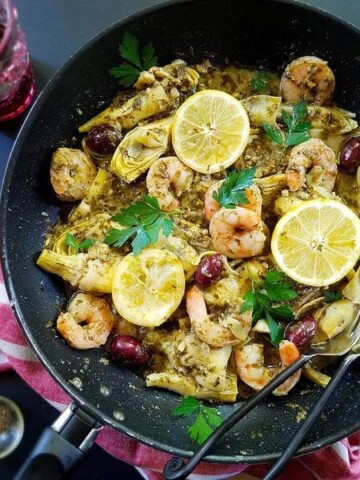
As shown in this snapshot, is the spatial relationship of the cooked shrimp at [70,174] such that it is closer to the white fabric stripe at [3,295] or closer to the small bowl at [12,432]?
the white fabric stripe at [3,295]

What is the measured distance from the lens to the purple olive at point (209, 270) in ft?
7.91

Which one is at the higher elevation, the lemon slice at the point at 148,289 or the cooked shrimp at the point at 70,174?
the cooked shrimp at the point at 70,174

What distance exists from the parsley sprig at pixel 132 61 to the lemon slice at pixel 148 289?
0.68 meters

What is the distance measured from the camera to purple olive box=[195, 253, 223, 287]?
95.0 inches

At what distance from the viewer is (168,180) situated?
8.30ft

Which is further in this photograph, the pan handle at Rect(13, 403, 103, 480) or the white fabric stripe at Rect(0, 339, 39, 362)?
the white fabric stripe at Rect(0, 339, 39, 362)

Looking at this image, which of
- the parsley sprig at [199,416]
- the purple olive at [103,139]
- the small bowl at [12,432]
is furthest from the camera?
the small bowl at [12,432]

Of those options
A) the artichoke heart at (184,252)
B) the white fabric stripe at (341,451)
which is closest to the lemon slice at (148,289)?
the artichoke heart at (184,252)

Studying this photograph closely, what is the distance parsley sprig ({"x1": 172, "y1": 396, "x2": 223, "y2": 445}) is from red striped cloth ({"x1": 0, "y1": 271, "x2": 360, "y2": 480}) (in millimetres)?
229

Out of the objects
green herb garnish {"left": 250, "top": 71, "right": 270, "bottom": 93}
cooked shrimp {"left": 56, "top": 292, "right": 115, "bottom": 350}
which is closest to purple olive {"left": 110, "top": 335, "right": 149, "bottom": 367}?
cooked shrimp {"left": 56, "top": 292, "right": 115, "bottom": 350}

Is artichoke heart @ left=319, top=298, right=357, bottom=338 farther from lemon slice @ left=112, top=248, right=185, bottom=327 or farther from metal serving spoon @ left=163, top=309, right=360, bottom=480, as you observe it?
lemon slice @ left=112, top=248, right=185, bottom=327

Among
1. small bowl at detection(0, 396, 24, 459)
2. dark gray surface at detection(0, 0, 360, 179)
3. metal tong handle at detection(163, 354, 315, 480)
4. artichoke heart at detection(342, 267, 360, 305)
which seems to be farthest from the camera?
dark gray surface at detection(0, 0, 360, 179)

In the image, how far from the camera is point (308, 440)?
2.43 metres

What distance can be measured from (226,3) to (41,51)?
74 centimetres
